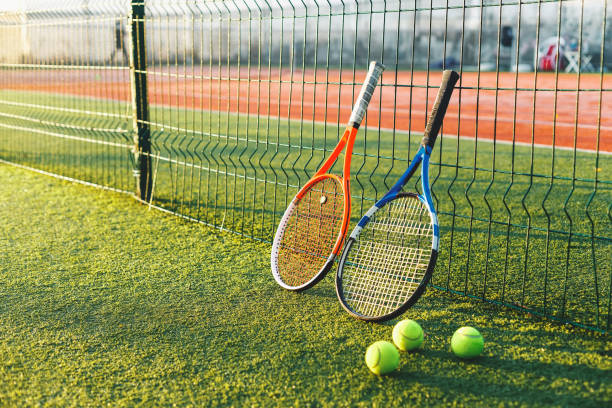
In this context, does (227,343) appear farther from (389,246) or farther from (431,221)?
(431,221)

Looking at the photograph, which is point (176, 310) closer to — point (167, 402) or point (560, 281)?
point (167, 402)

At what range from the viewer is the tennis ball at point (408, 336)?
3289 mm

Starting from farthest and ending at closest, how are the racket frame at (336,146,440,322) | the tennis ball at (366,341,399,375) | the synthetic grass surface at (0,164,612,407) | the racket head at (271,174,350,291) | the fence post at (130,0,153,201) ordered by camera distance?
the fence post at (130,0,153,201) → the racket head at (271,174,350,291) → the racket frame at (336,146,440,322) → the tennis ball at (366,341,399,375) → the synthetic grass surface at (0,164,612,407)

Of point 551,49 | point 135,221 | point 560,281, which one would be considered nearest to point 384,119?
point 135,221

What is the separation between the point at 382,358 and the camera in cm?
302

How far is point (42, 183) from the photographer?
7.84 m

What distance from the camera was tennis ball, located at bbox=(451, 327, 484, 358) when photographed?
3.20 m

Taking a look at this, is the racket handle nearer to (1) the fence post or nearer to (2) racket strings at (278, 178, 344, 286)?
(2) racket strings at (278, 178, 344, 286)

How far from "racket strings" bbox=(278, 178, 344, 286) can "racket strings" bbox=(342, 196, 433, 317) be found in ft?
0.88

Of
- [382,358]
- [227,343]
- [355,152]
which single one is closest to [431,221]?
[382,358]

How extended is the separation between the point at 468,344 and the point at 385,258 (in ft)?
2.66

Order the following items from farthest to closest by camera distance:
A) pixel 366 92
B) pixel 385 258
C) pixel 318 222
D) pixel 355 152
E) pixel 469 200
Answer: pixel 355 152
pixel 469 200
pixel 318 222
pixel 366 92
pixel 385 258

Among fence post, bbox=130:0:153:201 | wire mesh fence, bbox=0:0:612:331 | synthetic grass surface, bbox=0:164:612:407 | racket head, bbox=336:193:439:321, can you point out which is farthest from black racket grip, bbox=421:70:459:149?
fence post, bbox=130:0:153:201

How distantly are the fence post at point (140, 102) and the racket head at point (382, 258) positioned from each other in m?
3.62
